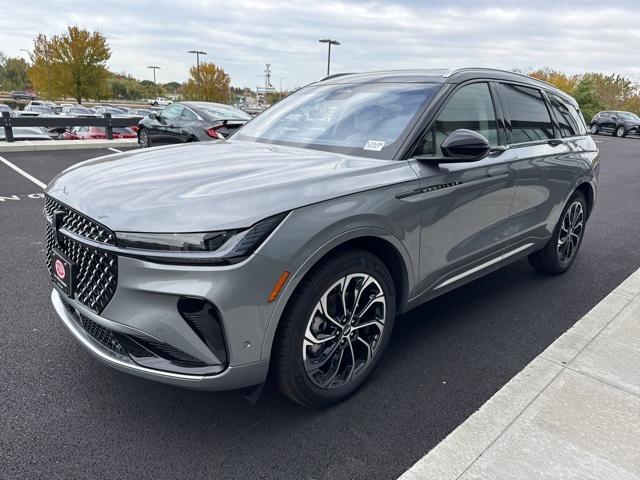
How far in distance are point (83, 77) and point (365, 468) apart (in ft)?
156

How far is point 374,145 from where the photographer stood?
2830 mm

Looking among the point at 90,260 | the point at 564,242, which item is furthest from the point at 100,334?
the point at 564,242

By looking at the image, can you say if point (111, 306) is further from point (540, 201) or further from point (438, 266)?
point (540, 201)

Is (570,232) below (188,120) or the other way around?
below

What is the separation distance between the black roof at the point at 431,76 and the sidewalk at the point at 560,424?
6.07 ft

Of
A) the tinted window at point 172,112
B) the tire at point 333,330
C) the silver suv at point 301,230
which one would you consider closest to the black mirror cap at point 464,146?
the silver suv at point 301,230

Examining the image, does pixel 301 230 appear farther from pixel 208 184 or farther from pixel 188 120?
pixel 188 120

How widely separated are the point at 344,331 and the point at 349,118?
1.43m

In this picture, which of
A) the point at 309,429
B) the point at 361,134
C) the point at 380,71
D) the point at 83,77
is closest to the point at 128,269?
the point at 309,429

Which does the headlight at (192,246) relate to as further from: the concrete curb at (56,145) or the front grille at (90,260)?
the concrete curb at (56,145)

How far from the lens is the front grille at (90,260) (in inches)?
80.0

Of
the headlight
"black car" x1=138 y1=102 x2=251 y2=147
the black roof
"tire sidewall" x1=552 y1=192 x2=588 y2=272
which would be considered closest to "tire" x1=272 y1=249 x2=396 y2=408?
the headlight

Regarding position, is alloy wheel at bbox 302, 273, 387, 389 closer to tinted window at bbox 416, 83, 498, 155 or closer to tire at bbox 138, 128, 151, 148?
tinted window at bbox 416, 83, 498, 155

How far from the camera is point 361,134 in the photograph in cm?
297
